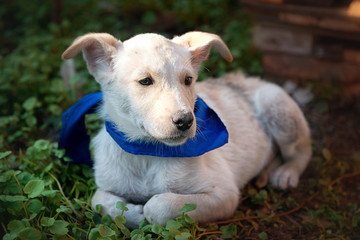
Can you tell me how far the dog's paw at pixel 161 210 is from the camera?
11.5 ft

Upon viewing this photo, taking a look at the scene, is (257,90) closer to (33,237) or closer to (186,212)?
(186,212)

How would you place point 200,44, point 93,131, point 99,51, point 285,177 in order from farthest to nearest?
1. point 93,131
2. point 285,177
3. point 200,44
4. point 99,51

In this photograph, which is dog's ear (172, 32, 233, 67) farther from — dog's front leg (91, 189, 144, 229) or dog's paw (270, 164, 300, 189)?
dog's paw (270, 164, 300, 189)

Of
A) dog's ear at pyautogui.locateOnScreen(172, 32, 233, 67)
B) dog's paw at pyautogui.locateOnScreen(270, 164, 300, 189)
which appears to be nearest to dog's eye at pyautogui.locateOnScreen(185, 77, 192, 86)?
dog's ear at pyautogui.locateOnScreen(172, 32, 233, 67)

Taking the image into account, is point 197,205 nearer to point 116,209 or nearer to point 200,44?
point 116,209

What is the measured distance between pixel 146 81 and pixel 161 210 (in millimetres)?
1113

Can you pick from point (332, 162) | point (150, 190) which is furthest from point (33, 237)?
point (332, 162)

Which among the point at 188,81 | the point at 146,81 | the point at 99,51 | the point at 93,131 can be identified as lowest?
the point at 93,131

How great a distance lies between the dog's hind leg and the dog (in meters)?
0.02

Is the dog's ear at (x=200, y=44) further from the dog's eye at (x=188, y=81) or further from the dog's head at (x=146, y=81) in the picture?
the dog's eye at (x=188, y=81)

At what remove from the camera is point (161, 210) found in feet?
11.5

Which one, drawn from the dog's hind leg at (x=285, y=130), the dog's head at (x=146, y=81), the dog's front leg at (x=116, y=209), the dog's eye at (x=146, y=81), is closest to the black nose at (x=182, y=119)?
the dog's head at (x=146, y=81)

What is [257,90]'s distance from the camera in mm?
5305

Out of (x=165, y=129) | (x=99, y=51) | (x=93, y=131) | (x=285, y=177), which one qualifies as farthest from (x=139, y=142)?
(x=285, y=177)
